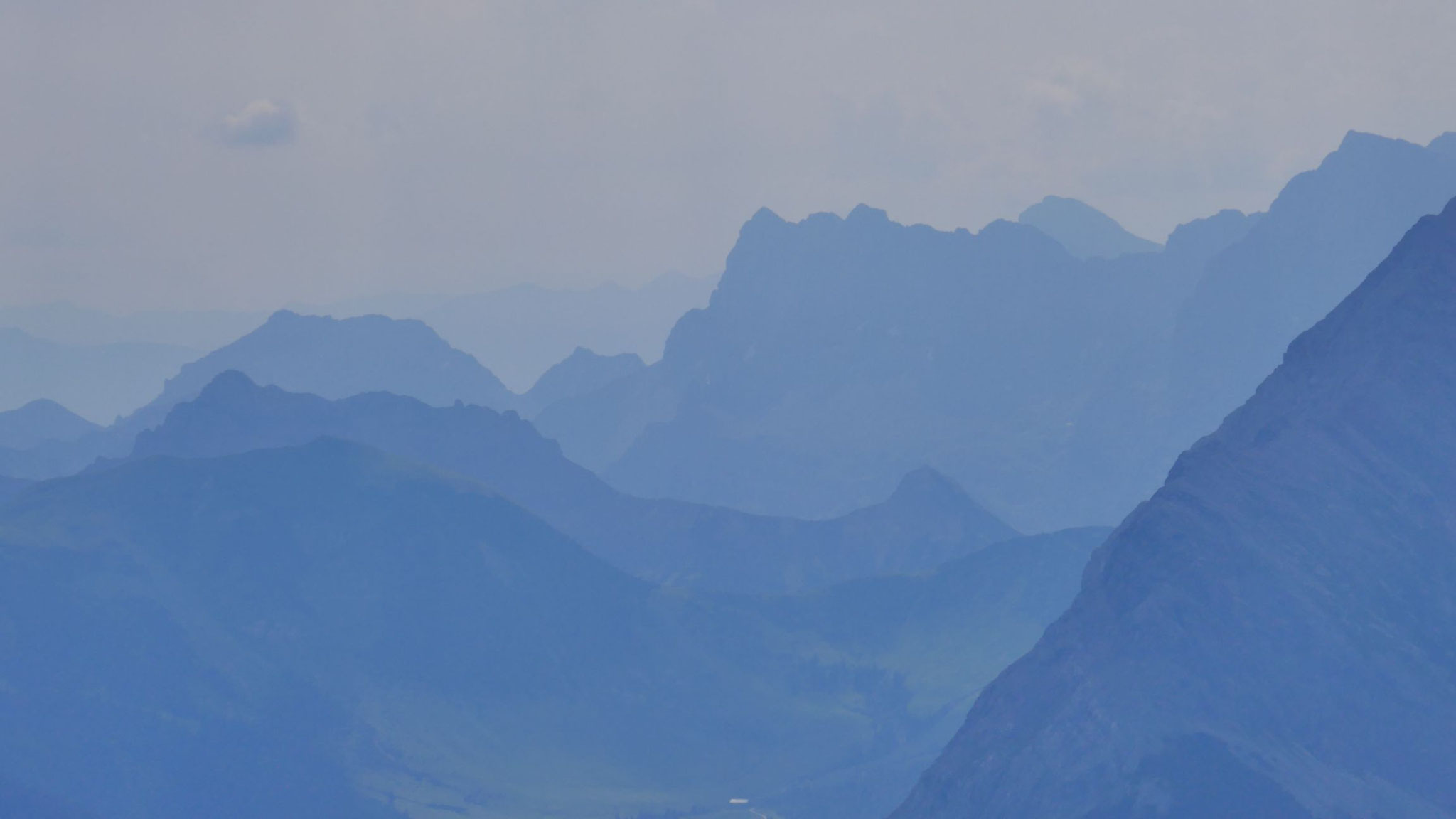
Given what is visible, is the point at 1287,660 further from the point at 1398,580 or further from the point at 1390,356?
the point at 1390,356

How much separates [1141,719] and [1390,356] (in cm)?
4498

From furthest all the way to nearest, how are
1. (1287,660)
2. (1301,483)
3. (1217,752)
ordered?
(1301,483)
(1287,660)
(1217,752)

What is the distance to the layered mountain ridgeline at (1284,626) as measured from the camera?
472ft

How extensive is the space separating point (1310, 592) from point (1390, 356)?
1040 inches

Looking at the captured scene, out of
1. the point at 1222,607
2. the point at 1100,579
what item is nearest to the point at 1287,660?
the point at 1222,607

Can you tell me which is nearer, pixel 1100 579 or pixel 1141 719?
pixel 1141 719

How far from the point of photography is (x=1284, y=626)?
501 ft

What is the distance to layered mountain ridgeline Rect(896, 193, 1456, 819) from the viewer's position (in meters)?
144

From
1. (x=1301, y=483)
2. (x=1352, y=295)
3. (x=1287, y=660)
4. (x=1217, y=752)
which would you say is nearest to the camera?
(x=1217, y=752)

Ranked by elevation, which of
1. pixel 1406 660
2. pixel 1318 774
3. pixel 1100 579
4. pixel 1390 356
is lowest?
pixel 1318 774

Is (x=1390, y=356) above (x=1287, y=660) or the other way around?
above

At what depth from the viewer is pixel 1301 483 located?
538 feet

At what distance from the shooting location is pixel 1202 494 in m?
160

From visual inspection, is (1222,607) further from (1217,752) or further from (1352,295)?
(1352,295)
